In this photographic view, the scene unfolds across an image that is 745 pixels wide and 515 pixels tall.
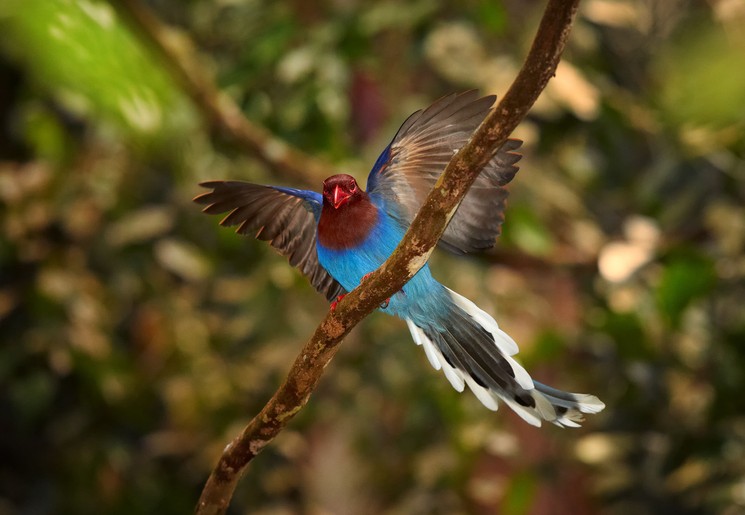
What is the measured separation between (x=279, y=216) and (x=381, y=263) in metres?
0.13

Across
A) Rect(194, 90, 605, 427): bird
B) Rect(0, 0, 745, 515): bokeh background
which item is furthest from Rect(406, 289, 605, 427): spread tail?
Rect(0, 0, 745, 515): bokeh background

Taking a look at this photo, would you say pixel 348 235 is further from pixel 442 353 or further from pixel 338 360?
pixel 338 360

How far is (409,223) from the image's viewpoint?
970mm

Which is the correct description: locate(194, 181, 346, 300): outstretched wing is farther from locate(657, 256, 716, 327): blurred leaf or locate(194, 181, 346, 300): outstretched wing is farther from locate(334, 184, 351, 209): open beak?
locate(657, 256, 716, 327): blurred leaf

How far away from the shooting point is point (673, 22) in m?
3.59

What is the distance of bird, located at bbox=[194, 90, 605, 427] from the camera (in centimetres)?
81

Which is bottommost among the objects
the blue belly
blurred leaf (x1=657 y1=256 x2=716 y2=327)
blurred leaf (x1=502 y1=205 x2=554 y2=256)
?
the blue belly

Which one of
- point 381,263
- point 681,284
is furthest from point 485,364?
point 681,284

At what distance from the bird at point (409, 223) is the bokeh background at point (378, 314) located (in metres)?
1.10

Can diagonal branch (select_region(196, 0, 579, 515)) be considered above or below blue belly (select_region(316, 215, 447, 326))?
below

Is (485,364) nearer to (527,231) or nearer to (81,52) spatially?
(81,52)

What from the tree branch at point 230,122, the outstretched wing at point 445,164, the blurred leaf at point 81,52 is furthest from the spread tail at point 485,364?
the tree branch at point 230,122

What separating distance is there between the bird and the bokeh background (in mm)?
1105

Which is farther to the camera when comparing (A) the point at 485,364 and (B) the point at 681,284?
(B) the point at 681,284
